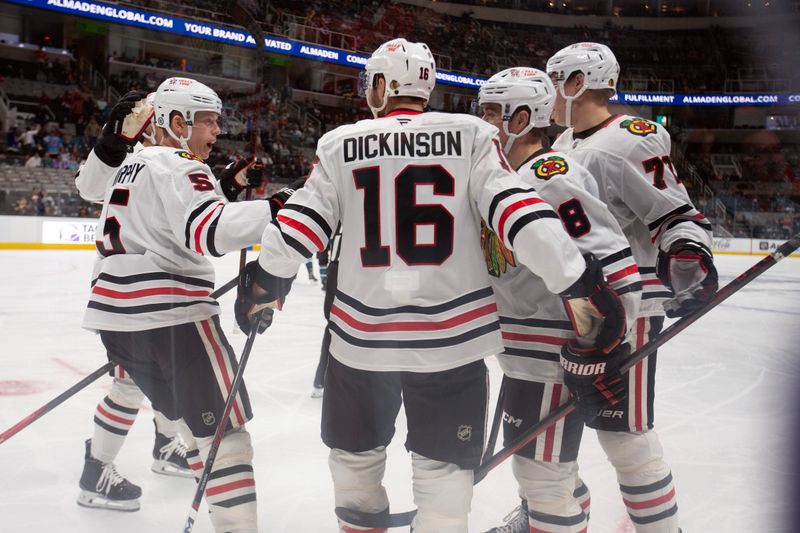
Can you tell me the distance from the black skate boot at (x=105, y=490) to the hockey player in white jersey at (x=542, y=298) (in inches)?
49.6

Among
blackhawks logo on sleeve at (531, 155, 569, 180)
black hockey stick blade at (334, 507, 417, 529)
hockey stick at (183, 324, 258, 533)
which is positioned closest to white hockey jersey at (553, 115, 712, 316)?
blackhawks logo on sleeve at (531, 155, 569, 180)

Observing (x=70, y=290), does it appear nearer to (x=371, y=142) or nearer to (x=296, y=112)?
(x=371, y=142)

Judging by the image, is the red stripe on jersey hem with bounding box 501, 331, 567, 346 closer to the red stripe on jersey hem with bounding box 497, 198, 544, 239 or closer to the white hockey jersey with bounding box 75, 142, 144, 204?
the red stripe on jersey hem with bounding box 497, 198, 544, 239

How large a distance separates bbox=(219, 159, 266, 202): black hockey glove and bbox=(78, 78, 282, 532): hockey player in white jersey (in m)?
0.45

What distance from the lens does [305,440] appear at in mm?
2680

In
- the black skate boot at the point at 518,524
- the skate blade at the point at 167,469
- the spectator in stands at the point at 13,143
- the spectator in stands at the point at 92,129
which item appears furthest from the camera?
the spectator in stands at the point at 92,129

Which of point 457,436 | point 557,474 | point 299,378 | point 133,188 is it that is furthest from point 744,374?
point 133,188

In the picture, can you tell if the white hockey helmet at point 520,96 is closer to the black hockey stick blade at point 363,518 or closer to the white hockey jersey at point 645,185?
the white hockey jersey at point 645,185

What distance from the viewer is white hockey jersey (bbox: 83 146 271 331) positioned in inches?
65.6

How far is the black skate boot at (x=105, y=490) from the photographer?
2.09 metres

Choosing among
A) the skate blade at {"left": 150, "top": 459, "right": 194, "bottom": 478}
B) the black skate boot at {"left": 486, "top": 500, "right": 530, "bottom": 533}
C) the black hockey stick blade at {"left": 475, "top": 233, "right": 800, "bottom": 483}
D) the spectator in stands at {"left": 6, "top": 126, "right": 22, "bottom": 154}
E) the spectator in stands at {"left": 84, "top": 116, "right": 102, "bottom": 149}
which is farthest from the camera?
the spectator in stands at {"left": 84, "top": 116, "right": 102, "bottom": 149}

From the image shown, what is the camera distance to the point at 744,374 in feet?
12.3

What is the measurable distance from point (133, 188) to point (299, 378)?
1980mm

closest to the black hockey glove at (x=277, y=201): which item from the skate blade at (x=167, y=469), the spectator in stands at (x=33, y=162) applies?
the skate blade at (x=167, y=469)
